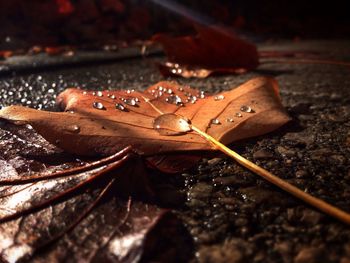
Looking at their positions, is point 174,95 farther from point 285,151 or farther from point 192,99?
point 285,151

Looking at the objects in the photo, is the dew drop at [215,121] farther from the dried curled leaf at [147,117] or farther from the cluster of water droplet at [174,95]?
the cluster of water droplet at [174,95]

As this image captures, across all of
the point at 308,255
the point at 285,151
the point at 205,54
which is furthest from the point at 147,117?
the point at 205,54

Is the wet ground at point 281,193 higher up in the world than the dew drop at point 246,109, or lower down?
lower down

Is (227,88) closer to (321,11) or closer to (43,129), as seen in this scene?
(43,129)

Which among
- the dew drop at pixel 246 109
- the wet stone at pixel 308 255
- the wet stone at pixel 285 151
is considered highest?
the dew drop at pixel 246 109

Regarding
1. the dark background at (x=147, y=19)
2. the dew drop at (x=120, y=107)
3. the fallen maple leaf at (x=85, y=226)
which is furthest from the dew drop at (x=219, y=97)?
the dark background at (x=147, y=19)

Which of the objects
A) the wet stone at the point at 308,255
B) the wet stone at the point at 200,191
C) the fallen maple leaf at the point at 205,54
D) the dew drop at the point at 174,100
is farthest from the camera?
the fallen maple leaf at the point at 205,54

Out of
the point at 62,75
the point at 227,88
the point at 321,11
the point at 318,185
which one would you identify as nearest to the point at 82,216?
the point at 318,185
